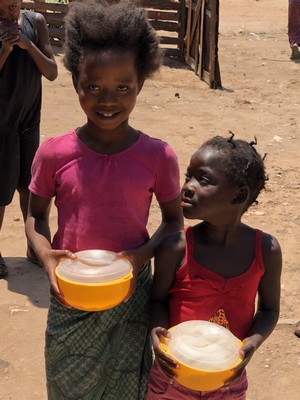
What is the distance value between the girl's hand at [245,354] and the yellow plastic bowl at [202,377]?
2 centimetres

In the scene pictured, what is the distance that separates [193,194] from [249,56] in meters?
9.99

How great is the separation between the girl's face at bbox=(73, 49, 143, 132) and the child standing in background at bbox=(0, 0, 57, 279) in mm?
1543

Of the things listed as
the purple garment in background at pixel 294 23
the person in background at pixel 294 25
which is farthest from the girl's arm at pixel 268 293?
the purple garment in background at pixel 294 23

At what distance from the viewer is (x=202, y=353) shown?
5.40 feet

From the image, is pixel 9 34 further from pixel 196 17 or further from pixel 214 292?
pixel 196 17

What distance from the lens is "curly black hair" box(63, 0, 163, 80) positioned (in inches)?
73.0

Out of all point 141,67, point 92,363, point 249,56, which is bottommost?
point 249,56

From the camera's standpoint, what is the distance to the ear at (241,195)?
6.07 ft

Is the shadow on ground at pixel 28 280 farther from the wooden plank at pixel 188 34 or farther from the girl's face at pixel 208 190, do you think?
the wooden plank at pixel 188 34

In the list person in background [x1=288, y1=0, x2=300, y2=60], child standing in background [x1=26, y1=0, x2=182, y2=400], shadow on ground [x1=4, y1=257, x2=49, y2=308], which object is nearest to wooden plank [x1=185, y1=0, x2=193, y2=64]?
person in background [x1=288, y1=0, x2=300, y2=60]

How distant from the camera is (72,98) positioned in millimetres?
8211

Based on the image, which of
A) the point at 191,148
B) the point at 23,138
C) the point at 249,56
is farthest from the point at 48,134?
the point at 249,56

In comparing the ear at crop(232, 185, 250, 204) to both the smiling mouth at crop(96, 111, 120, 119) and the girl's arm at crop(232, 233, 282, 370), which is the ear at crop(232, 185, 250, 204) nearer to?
the girl's arm at crop(232, 233, 282, 370)

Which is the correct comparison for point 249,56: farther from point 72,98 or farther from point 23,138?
point 23,138
